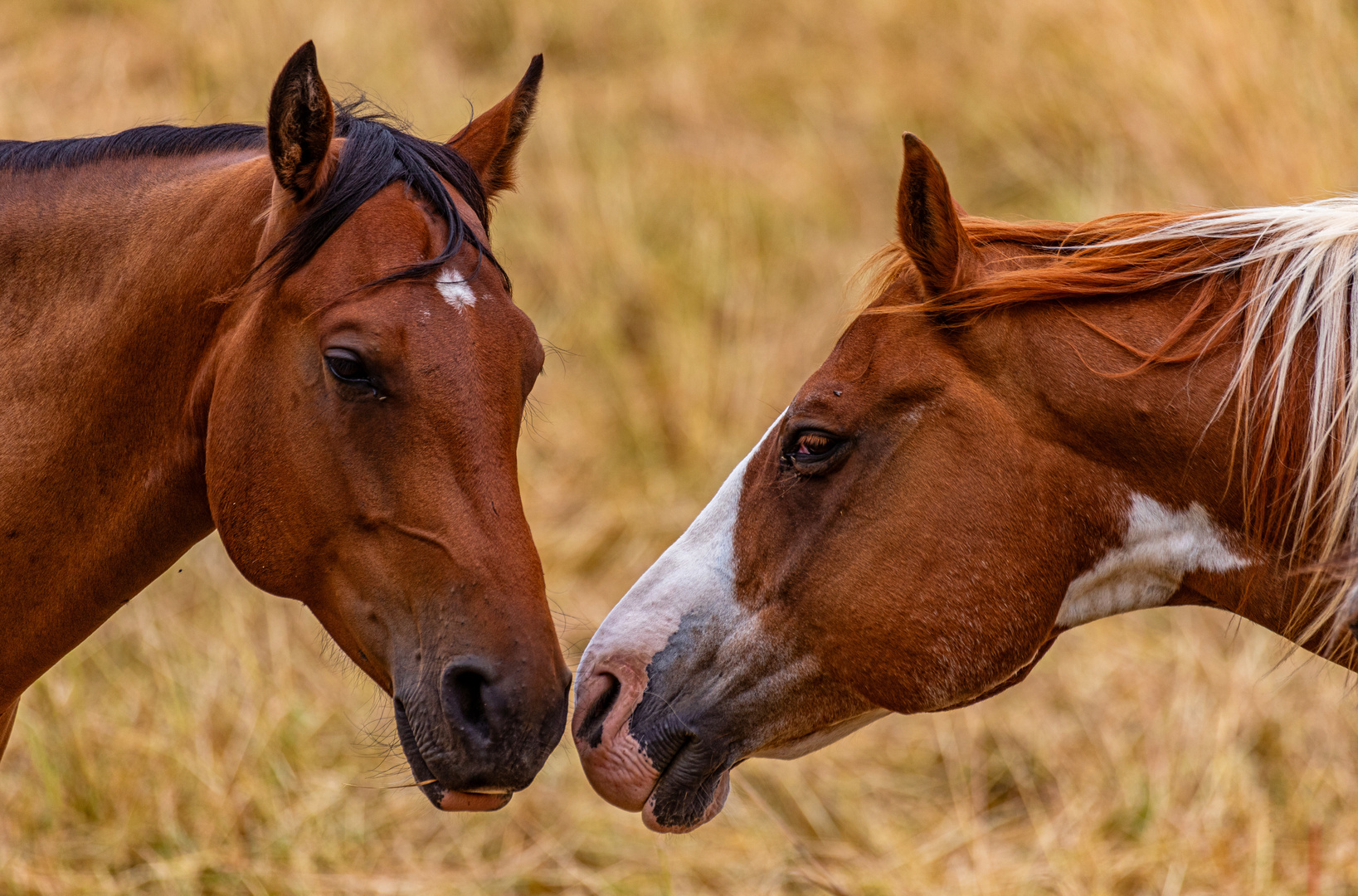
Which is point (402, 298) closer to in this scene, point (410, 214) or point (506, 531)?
point (410, 214)

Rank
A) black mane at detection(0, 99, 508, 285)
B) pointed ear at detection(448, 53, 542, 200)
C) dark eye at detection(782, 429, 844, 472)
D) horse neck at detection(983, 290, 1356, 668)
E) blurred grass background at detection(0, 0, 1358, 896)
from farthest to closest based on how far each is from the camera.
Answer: blurred grass background at detection(0, 0, 1358, 896) < pointed ear at detection(448, 53, 542, 200) < dark eye at detection(782, 429, 844, 472) < black mane at detection(0, 99, 508, 285) < horse neck at detection(983, 290, 1356, 668)

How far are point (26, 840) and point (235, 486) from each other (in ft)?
8.79

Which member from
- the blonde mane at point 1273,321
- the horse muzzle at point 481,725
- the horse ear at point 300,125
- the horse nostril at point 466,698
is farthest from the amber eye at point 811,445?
the horse ear at point 300,125

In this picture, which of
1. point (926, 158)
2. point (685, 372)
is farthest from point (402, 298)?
point (685, 372)

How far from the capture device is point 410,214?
2.13 meters

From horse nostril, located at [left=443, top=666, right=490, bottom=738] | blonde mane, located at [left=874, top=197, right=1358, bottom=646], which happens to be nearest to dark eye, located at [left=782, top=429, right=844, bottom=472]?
blonde mane, located at [left=874, top=197, right=1358, bottom=646]

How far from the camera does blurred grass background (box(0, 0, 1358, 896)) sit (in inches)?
158

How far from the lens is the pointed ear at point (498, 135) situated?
8.16ft

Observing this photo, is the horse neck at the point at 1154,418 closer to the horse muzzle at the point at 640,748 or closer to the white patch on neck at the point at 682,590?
the white patch on neck at the point at 682,590

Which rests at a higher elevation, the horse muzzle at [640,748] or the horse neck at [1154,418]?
the horse neck at [1154,418]

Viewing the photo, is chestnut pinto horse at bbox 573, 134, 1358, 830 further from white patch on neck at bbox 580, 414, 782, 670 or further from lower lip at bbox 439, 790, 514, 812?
lower lip at bbox 439, 790, 514, 812

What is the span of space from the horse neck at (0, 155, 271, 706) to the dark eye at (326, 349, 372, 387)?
0.94 ft

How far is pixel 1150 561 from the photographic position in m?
2.05

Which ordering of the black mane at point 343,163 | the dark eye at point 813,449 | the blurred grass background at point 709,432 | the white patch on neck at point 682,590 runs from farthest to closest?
the blurred grass background at point 709,432, the white patch on neck at point 682,590, the dark eye at point 813,449, the black mane at point 343,163
